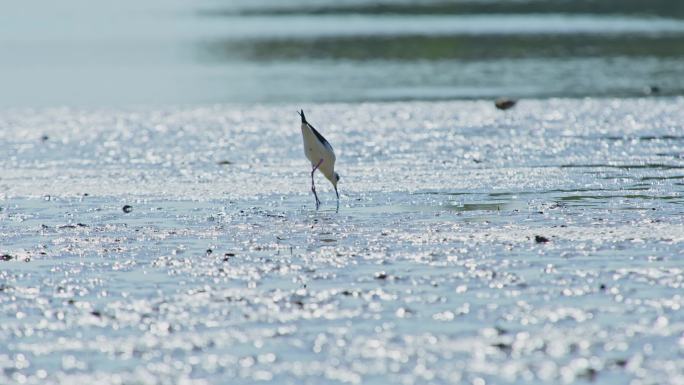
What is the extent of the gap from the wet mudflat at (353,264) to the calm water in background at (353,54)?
16355mm

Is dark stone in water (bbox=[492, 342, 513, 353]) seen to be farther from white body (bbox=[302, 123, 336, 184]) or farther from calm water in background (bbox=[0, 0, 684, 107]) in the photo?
calm water in background (bbox=[0, 0, 684, 107])

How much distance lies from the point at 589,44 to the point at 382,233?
45572 millimetres

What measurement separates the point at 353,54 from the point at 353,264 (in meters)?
46.0

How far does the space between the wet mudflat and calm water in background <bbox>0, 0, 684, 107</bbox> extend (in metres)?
16.4

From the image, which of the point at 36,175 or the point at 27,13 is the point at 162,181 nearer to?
the point at 36,175

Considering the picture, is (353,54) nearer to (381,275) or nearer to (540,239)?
(540,239)

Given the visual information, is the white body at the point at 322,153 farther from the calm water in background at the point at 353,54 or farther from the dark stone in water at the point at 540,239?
the calm water in background at the point at 353,54

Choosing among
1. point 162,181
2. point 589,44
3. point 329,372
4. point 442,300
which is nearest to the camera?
point 329,372

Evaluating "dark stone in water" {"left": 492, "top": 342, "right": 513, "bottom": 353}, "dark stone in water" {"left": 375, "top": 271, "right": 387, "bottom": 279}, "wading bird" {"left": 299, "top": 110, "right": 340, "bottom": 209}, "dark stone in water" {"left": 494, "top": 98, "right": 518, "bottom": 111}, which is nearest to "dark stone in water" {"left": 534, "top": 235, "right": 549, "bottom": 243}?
"dark stone in water" {"left": 375, "top": 271, "right": 387, "bottom": 279}

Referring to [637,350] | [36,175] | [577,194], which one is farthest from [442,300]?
[36,175]

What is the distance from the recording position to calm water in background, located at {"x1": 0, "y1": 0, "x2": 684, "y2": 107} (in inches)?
1815

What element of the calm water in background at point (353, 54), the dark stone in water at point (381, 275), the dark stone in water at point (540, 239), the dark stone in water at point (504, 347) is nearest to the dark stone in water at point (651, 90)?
the calm water in background at point (353, 54)

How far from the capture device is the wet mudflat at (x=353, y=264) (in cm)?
1147

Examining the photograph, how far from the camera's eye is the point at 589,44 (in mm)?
61625
